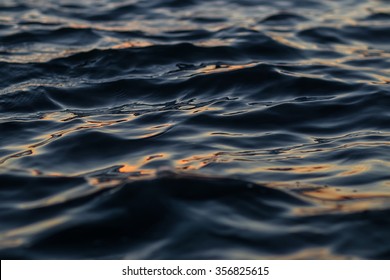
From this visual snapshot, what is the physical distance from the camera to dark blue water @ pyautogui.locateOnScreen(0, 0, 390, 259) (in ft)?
14.5

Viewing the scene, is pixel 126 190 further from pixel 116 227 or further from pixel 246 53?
pixel 246 53

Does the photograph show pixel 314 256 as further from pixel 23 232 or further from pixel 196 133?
pixel 196 133

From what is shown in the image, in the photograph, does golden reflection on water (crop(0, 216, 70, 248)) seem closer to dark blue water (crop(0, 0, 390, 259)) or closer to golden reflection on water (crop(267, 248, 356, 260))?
dark blue water (crop(0, 0, 390, 259))

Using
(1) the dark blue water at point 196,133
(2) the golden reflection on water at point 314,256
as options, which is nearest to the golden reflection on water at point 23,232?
(1) the dark blue water at point 196,133

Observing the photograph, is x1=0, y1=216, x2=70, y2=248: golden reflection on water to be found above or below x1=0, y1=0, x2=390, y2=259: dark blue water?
below

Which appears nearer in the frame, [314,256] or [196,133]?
[314,256]

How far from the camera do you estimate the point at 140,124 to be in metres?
6.21

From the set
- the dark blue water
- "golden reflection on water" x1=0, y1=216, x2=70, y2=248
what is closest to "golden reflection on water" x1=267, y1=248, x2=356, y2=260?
the dark blue water

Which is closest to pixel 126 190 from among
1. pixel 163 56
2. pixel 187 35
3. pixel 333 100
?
pixel 333 100

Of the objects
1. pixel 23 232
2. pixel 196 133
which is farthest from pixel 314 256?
pixel 196 133

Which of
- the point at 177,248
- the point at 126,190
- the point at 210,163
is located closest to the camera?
the point at 177,248

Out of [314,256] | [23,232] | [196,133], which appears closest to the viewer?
[314,256]

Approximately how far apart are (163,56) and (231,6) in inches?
94.6

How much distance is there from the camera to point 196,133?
600cm
